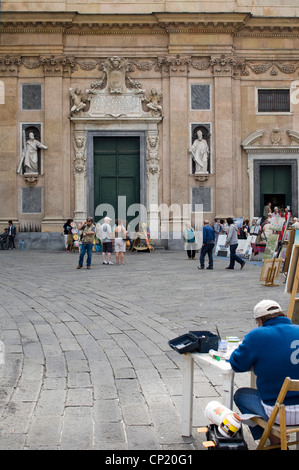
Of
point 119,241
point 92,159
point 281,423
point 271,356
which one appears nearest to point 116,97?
point 92,159

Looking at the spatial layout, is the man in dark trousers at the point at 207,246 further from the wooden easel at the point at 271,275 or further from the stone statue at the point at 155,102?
the stone statue at the point at 155,102

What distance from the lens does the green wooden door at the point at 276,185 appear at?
27.8 m

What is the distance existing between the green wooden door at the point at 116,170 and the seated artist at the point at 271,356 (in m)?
23.5

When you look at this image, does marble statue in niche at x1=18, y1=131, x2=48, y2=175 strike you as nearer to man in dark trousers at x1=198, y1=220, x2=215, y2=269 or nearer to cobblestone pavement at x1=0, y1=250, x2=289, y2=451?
man in dark trousers at x1=198, y1=220, x2=215, y2=269

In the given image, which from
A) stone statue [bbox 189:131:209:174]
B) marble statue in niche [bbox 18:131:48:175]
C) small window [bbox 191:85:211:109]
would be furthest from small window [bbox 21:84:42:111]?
stone statue [bbox 189:131:209:174]

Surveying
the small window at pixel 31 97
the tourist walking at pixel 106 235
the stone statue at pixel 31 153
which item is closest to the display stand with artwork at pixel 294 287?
the tourist walking at pixel 106 235

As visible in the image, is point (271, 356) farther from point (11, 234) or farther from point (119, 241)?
Answer: point (11, 234)

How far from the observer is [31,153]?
1059 inches

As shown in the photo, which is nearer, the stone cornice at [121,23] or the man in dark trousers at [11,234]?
the man in dark trousers at [11,234]

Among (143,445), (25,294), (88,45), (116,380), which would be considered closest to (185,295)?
(25,294)

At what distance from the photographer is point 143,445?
4375 mm

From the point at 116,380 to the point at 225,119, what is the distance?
73.6ft

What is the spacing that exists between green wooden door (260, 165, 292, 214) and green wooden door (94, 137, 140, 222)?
581cm

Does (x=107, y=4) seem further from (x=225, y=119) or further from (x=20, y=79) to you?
(x=225, y=119)
